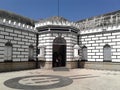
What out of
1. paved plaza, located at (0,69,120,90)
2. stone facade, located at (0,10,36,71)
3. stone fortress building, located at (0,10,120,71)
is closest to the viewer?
paved plaza, located at (0,69,120,90)

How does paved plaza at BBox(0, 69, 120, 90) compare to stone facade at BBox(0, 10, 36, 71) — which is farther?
stone facade at BBox(0, 10, 36, 71)

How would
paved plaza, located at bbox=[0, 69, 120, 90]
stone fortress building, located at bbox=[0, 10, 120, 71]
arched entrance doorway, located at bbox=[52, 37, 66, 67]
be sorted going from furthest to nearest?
arched entrance doorway, located at bbox=[52, 37, 66, 67], stone fortress building, located at bbox=[0, 10, 120, 71], paved plaza, located at bbox=[0, 69, 120, 90]

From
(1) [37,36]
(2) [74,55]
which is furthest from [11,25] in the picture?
(2) [74,55]

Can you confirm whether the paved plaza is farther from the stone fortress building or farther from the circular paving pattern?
the stone fortress building

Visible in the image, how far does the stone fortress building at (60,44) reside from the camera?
1703 centimetres

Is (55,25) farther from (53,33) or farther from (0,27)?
(0,27)

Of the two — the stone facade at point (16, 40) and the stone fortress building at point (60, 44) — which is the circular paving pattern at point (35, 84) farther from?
the stone fortress building at point (60, 44)

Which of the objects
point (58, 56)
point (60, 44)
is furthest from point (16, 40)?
point (58, 56)

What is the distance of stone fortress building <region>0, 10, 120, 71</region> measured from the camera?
17031 millimetres

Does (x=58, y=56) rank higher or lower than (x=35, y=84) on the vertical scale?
higher

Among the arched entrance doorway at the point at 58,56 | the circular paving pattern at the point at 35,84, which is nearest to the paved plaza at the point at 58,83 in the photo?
the circular paving pattern at the point at 35,84

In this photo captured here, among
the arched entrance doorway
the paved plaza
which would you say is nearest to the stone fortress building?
the arched entrance doorway

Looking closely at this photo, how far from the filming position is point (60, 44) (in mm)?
18984

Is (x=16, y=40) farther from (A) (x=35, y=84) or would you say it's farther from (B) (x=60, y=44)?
(A) (x=35, y=84)
